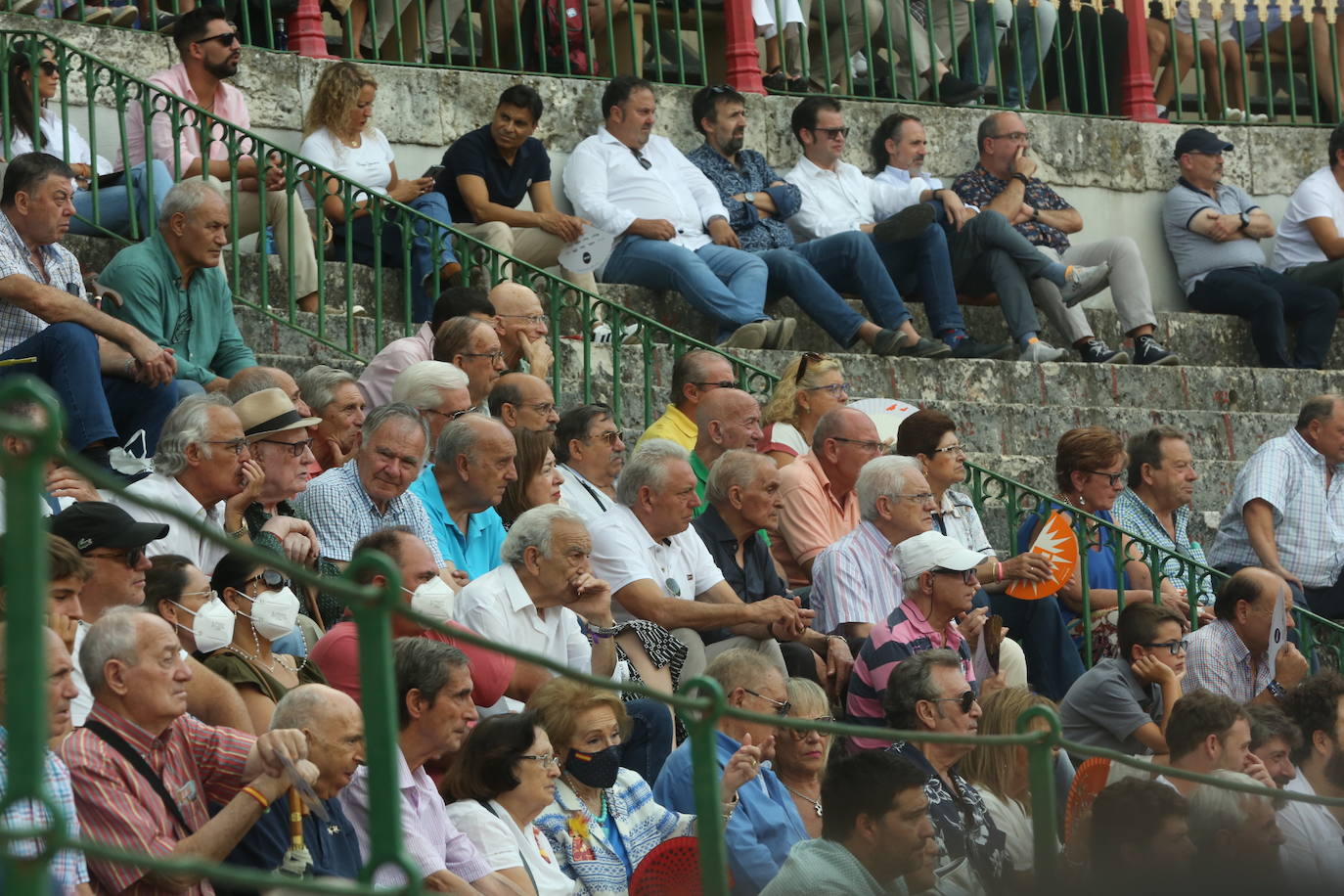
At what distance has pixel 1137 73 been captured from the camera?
1541 centimetres

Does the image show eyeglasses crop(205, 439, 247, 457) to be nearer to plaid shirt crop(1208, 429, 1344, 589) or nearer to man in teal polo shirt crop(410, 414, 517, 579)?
man in teal polo shirt crop(410, 414, 517, 579)

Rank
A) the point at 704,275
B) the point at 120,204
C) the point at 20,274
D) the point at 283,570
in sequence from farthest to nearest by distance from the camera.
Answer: the point at 704,275
the point at 120,204
the point at 20,274
the point at 283,570

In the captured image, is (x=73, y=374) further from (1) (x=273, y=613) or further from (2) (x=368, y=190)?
→ (2) (x=368, y=190)

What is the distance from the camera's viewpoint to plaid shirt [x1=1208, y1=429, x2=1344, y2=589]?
34.4 ft

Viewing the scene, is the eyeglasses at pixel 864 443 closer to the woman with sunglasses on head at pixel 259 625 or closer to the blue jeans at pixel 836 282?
the blue jeans at pixel 836 282

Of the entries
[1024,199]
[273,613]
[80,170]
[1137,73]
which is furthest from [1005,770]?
[1137,73]

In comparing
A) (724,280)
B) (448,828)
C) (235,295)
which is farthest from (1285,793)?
(724,280)

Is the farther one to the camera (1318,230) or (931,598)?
(1318,230)

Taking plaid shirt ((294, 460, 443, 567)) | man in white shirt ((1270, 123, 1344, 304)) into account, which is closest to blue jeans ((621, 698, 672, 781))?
plaid shirt ((294, 460, 443, 567))

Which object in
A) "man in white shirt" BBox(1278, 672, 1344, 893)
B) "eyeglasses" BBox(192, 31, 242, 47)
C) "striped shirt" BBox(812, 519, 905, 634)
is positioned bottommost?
"man in white shirt" BBox(1278, 672, 1344, 893)

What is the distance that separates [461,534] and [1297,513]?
4.23 meters

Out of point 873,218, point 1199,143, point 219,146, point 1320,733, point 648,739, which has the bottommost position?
point 1320,733

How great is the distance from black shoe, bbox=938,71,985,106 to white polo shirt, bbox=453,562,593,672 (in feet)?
26.3

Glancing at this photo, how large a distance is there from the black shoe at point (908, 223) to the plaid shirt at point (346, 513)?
5253 mm
